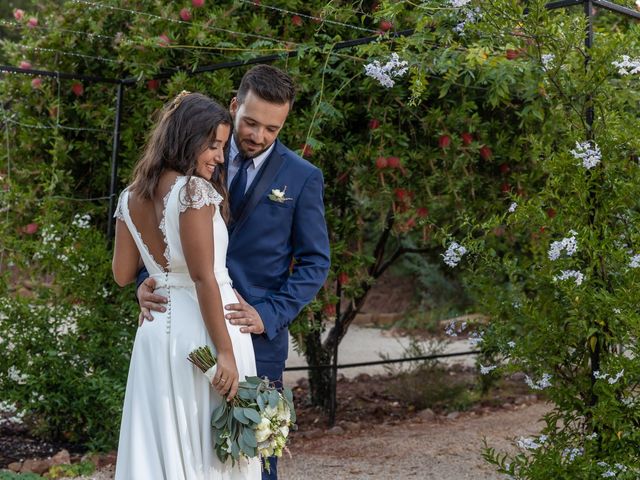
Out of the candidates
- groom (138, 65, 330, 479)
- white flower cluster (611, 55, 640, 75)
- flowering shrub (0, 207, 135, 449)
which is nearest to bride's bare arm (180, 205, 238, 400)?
groom (138, 65, 330, 479)

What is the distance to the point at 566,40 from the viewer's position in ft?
11.4

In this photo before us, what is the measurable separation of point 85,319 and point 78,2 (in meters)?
1.84

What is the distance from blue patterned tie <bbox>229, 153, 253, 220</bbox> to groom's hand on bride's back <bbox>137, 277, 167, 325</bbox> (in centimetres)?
36

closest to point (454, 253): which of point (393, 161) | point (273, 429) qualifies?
point (273, 429)

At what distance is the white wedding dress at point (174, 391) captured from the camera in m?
2.76

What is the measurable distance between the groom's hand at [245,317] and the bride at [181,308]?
25 millimetres

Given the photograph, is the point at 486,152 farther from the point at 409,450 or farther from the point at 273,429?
the point at 273,429

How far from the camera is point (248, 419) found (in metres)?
2.73

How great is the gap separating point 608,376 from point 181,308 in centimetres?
158

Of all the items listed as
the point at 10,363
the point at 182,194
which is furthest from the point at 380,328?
the point at 182,194

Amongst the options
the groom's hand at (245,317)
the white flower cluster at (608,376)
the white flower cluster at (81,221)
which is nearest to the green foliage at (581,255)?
the white flower cluster at (608,376)

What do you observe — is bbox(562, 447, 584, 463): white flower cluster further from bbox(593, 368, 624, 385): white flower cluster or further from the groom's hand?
the groom's hand

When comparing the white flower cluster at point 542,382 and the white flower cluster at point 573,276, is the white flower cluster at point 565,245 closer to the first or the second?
the white flower cluster at point 573,276

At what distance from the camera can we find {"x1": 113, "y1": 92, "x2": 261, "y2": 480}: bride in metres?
2.72
